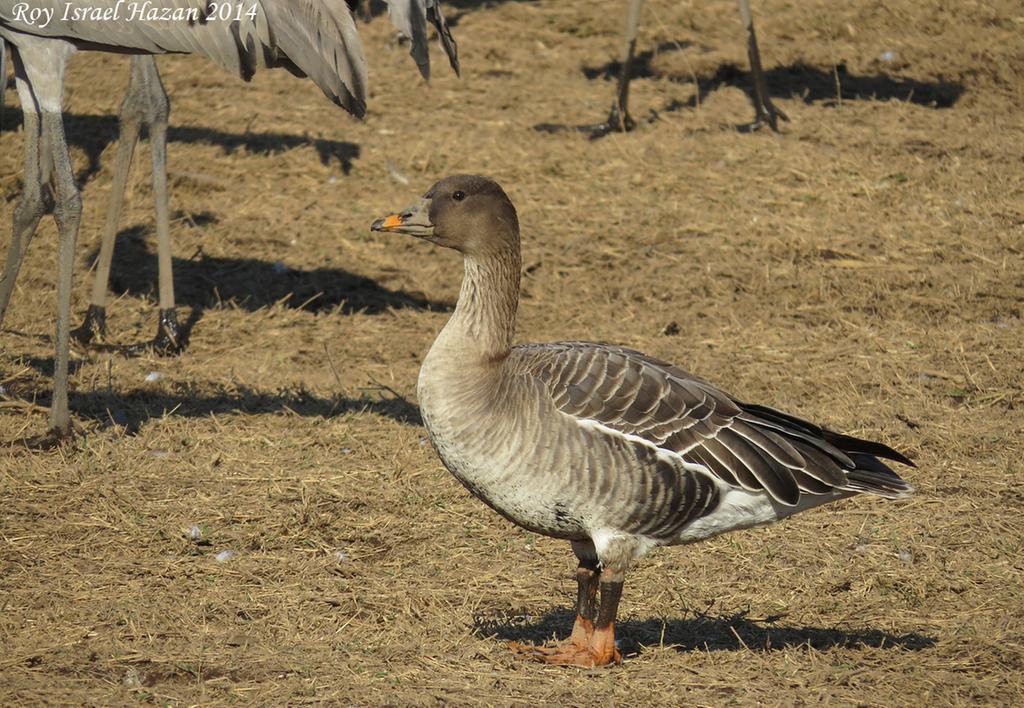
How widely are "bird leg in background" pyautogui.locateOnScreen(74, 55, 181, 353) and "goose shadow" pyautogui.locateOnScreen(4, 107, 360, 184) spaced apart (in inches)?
132

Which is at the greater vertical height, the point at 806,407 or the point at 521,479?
the point at 521,479

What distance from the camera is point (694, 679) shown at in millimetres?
5145

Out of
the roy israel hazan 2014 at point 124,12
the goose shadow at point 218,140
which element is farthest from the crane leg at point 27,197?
the goose shadow at point 218,140

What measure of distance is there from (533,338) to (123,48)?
3.52m

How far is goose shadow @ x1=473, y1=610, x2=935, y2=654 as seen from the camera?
5531mm

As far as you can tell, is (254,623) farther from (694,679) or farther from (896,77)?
(896,77)

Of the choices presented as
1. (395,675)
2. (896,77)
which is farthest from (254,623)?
(896,77)

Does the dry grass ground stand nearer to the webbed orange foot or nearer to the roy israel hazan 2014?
the webbed orange foot

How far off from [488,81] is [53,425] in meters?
8.23

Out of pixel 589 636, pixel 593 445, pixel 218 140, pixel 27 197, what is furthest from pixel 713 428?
pixel 218 140

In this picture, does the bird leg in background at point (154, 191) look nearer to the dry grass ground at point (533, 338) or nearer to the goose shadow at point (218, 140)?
the dry grass ground at point (533, 338)

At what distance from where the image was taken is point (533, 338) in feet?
31.6

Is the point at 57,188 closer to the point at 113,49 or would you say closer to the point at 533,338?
the point at 113,49

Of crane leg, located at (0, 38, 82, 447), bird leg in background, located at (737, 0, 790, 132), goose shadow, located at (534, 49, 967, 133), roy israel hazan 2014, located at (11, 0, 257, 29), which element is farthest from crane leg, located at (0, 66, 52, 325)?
bird leg in background, located at (737, 0, 790, 132)
